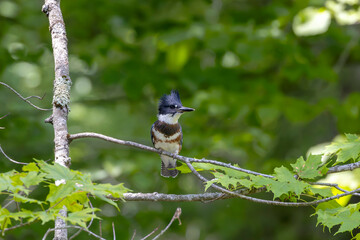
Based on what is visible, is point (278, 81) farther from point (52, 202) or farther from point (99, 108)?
point (52, 202)

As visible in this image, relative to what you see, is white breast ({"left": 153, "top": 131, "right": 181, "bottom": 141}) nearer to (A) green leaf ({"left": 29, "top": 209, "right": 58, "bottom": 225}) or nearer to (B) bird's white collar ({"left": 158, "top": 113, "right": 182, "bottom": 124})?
(B) bird's white collar ({"left": 158, "top": 113, "right": 182, "bottom": 124})

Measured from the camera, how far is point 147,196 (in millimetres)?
2334

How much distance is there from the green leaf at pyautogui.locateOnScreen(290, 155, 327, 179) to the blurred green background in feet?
7.89

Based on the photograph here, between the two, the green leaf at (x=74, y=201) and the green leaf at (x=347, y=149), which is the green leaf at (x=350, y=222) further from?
the green leaf at (x=74, y=201)

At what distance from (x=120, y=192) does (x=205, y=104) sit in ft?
11.8

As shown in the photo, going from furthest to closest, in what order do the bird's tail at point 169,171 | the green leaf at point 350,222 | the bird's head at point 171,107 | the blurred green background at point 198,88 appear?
the blurred green background at point 198,88
the bird's tail at point 169,171
the bird's head at point 171,107
the green leaf at point 350,222

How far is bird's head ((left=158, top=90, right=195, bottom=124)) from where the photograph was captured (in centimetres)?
385

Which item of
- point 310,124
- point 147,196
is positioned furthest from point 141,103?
point 147,196

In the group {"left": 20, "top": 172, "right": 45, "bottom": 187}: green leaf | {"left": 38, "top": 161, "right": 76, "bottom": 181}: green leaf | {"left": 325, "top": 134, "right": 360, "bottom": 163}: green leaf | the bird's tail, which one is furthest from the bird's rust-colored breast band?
{"left": 20, "top": 172, "right": 45, "bottom": 187}: green leaf

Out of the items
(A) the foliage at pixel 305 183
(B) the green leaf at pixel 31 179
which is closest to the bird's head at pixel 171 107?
(A) the foliage at pixel 305 183

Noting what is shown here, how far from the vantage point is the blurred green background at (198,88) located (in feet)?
17.0

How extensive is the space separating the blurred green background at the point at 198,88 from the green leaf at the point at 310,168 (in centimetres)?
241

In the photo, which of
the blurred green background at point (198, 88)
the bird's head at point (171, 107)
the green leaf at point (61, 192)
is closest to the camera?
the green leaf at point (61, 192)

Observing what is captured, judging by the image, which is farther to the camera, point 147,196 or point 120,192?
point 147,196
